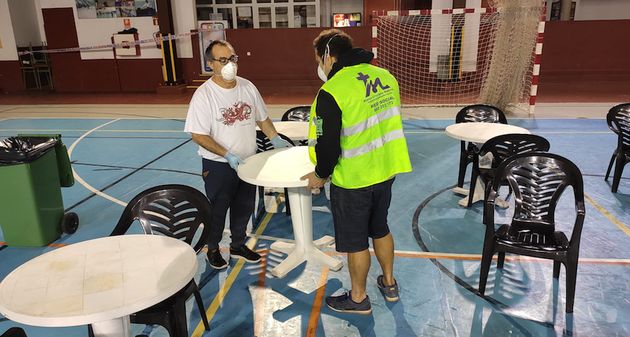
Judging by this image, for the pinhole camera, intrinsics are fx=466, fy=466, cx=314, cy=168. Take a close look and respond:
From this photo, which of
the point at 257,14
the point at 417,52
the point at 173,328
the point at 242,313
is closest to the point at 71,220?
the point at 242,313

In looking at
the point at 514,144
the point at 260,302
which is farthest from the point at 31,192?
the point at 514,144

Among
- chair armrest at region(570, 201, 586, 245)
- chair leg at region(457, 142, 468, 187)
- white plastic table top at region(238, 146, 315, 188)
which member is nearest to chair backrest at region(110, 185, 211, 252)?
white plastic table top at region(238, 146, 315, 188)

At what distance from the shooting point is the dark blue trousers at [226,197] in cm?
397

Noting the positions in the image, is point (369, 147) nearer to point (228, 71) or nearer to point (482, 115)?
point (228, 71)

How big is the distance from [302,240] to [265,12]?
15035 mm

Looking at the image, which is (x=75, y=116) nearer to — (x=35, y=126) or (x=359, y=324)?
(x=35, y=126)

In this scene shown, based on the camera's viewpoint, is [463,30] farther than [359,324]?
Yes

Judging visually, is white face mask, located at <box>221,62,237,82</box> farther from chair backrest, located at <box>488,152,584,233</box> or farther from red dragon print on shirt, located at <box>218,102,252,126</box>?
chair backrest, located at <box>488,152,584,233</box>

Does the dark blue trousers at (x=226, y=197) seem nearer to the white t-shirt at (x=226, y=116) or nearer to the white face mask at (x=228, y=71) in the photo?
the white t-shirt at (x=226, y=116)

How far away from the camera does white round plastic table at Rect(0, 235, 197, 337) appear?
6.77 ft

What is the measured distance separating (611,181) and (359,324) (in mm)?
4684

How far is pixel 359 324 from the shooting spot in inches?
136

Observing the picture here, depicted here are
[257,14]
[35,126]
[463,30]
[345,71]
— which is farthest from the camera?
[257,14]

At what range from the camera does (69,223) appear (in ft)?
16.7
